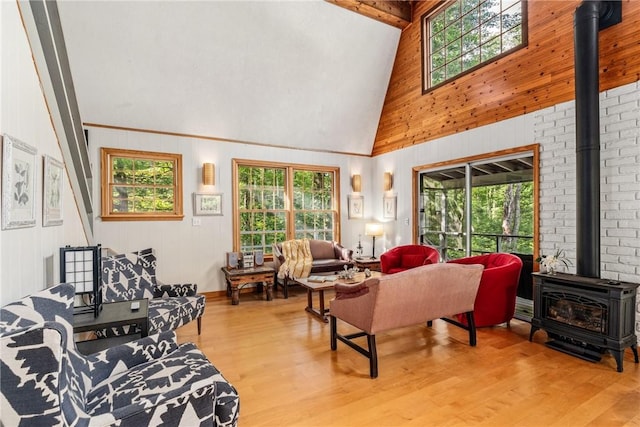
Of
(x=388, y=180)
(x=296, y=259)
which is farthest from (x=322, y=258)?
(x=388, y=180)

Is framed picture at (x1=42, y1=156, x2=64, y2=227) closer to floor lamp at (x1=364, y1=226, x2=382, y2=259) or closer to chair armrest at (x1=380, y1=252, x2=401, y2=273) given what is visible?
chair armrest at (x1=380, y1=252, x2=401, y2=273)

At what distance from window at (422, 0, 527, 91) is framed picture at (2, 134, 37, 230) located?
4.92m

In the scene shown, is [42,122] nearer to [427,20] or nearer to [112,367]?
[112,367]

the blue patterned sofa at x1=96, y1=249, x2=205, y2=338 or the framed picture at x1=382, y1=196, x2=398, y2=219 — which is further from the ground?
the framed picture at x1=382, y1=196, x2=398, y2=219

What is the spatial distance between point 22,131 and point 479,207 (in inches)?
188

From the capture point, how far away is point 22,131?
170 cm

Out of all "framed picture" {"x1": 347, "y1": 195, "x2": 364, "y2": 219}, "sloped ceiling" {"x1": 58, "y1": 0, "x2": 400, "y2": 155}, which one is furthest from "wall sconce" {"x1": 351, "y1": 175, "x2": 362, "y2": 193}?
"sloped ceiling" {"x1": 58, "y1": 0, "x2": 400, "y2": 155}

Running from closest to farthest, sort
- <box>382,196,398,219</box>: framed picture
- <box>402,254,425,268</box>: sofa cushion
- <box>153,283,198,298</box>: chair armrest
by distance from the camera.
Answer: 1. <box>153,283,198,298</box>: chair armrest
2. <box>402,254,425,268</box>: sofa cushion
3. <box>382,196,398,219</box>: framed picture

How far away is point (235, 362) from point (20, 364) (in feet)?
6.71

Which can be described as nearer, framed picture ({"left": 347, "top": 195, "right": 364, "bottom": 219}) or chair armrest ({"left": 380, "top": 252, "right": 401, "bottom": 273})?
chair armrest ({"left": 380, "top": 252, "right": 401, "bottom": 273})

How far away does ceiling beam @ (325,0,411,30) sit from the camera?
4.75 m

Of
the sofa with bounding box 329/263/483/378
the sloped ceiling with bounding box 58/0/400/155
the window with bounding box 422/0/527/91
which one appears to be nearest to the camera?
the sofa with bounding box 329/263/483/378

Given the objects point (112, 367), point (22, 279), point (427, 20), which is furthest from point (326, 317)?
point (427, 20)

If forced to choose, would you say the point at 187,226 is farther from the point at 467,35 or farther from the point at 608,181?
the point at 608,181
